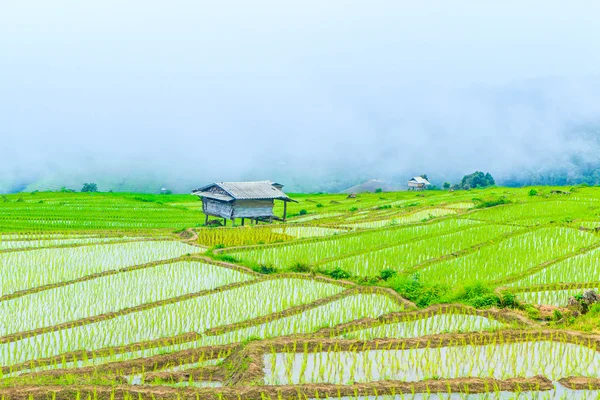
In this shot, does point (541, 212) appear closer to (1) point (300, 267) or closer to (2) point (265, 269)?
(1) point (300, 267)

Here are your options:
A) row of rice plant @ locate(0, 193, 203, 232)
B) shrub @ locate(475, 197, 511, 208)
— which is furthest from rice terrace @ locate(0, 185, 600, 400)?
shrub @ locate(475, 197, 511, 208)

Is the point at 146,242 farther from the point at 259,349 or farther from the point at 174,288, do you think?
the point at 259,349

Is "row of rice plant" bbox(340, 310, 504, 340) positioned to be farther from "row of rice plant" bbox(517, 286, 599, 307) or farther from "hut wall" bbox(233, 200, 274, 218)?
"hut wall" bbox(233, 200, 274, 218)

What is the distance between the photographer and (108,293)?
32.3 ft

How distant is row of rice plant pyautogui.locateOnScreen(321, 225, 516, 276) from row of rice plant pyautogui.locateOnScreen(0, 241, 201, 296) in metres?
4.16

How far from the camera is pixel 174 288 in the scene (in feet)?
33.6

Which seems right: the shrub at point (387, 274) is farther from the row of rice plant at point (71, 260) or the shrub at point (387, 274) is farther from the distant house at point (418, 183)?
the distant house at point (418, 183)

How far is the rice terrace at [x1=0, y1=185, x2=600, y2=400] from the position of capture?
233 inches

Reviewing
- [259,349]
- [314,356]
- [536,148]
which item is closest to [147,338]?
[259,349]

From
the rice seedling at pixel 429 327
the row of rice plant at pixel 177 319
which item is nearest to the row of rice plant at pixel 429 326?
the rice seedling at pixel 429 327

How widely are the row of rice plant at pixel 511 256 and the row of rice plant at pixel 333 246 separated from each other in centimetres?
223

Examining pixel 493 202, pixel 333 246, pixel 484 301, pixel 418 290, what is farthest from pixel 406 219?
pixel 484 301

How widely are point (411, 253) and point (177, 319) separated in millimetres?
6883

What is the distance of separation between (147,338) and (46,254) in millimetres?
6836
